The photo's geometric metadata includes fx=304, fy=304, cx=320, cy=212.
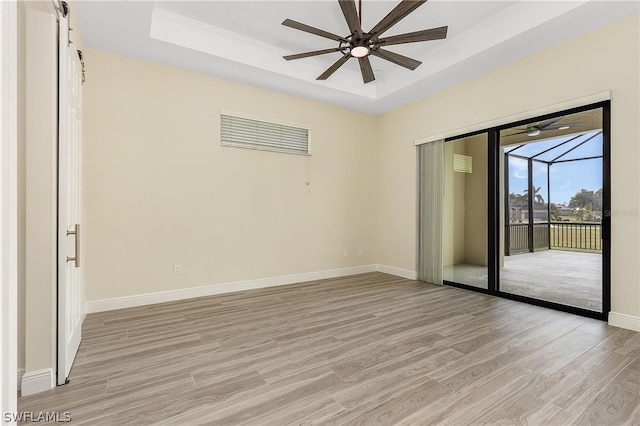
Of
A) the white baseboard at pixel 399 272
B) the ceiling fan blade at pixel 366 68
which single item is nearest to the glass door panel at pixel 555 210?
the white baseboard at pixel 399 272

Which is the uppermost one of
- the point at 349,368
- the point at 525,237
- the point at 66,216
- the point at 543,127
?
the point at 543,127

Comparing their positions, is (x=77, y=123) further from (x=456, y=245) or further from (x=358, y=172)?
(x=456, y=245)

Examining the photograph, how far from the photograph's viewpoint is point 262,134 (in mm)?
4676

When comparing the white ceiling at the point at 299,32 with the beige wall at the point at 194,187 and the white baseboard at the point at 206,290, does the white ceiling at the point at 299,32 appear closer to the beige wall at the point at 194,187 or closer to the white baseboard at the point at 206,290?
the beige wall at the point at 194,187

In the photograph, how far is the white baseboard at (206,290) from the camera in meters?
3.59

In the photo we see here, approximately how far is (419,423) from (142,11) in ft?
13.4

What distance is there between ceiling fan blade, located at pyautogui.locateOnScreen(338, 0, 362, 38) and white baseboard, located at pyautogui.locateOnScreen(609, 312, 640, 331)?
12.3 ft

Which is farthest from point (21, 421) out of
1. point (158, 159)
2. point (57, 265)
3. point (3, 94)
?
point (158, 159)

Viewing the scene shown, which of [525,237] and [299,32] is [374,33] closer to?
[299,32]

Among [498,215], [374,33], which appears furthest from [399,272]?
[374,33]

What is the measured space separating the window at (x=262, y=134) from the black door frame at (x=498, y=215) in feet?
7.72

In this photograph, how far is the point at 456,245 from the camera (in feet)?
15.8

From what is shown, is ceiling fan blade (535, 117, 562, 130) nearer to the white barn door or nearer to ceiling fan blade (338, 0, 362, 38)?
ceiling fan blade (338, 0, 362, 38)

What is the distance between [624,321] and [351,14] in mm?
3913
